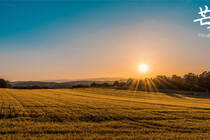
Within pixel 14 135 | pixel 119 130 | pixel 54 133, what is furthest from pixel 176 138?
pixel 14 135

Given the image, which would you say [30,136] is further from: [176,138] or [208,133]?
[208,133]

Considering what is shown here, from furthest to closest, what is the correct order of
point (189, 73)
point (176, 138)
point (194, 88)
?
point (189, 73) → point (194, 88) → point (176, 138)

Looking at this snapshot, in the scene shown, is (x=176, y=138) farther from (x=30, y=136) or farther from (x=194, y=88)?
(x=194, y=88)

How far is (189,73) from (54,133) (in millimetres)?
129840

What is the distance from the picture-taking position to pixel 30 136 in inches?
420

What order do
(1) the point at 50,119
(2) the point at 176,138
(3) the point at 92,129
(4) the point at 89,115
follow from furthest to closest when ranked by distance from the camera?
(4) the point at 89,115 < (1) the point at 50,119 < (3) the point at 92,129 < (2) the point at 176,138

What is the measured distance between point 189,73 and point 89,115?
407 ft

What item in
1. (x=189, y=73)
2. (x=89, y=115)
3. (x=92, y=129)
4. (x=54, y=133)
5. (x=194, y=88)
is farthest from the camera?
(x=189, y=73)

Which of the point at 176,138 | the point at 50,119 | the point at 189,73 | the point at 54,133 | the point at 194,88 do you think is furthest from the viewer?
the point at 189,73

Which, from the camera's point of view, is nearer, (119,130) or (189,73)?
(119,130)

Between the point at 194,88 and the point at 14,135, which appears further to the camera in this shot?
the point at 194,88

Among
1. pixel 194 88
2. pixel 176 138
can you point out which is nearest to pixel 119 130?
pixel 176 138

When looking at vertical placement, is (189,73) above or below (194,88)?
above

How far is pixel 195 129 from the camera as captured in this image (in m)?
12.7
